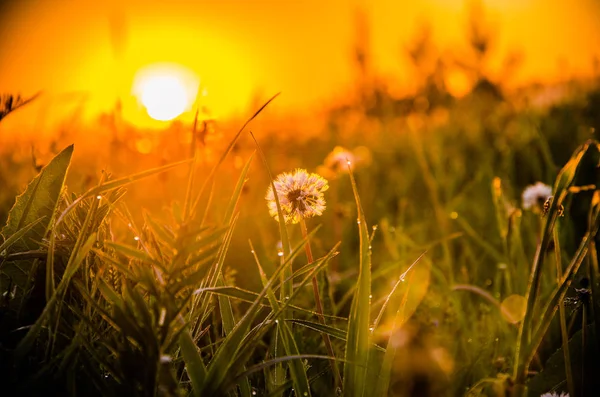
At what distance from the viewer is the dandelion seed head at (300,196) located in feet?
4.02

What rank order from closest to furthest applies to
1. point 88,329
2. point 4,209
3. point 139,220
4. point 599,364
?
point 88,329 → point 599,364 → point 4,209 → point 139,220

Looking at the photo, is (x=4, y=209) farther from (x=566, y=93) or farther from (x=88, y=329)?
(x=566, y=93)

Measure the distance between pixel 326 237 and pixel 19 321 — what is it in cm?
201

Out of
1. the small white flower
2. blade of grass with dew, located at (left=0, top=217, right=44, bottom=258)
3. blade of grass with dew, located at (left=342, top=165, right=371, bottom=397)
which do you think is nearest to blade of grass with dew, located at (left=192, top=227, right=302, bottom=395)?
blade of grass with dew, located at (left=342, top=165, right=371, bottom=397)

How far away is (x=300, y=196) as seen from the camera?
4.09 feet

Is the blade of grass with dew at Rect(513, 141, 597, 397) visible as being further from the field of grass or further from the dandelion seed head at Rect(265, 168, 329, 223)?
the dandelion seed head at Rect(265, 168, 329, 223)

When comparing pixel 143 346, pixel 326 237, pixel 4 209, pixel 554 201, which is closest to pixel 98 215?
pixel 143 346

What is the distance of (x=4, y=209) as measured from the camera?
2.23 m

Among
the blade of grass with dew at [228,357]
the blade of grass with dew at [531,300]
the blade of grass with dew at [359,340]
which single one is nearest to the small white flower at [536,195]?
the blade of grass with dew at [531,300]

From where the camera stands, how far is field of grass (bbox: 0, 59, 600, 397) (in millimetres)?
841

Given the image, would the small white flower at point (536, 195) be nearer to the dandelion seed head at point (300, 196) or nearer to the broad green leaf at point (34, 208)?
the dandelion seed head at point (300, 196)

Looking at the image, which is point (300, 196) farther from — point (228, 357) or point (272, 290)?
point (228, 357)

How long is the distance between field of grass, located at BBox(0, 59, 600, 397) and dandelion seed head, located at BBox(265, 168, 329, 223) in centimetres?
2

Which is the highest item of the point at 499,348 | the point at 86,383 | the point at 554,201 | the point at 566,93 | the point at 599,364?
the point at 566,93
